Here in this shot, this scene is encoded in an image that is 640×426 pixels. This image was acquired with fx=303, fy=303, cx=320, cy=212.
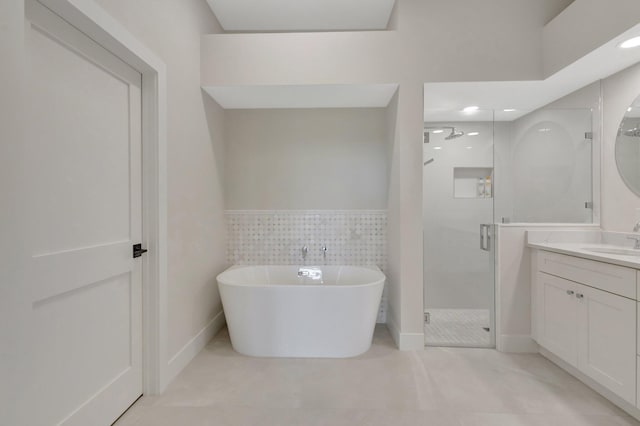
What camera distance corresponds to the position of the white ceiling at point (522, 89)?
6.88 ft

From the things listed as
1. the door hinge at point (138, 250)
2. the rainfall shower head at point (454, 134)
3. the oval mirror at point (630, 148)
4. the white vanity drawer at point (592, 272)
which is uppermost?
the rainfall shower head at point (454, 134)

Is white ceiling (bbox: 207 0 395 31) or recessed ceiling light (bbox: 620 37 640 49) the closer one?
recessed ceiling light (bbox: 620 37 640 49)

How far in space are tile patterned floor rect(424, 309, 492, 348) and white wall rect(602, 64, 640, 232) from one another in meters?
1.26

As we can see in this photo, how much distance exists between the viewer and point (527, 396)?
6.39ft

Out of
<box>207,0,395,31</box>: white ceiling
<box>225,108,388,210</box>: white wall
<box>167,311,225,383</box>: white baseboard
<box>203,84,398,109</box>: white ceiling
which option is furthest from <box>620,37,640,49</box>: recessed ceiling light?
<box>167,311,225,383</box>: white baseboard

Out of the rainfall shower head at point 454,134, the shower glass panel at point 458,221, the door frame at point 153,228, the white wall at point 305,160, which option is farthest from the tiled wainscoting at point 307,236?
the door frame at point 153,228

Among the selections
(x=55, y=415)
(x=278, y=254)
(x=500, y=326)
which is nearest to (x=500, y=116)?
(x=500, y=326)

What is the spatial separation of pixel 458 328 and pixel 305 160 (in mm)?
2263

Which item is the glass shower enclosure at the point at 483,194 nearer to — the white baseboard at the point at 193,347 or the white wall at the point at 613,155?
the white wall at the point at 613,155

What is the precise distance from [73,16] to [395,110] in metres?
2.24

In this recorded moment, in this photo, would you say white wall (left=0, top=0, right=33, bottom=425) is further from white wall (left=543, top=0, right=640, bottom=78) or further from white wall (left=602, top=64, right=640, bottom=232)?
white wall (left=602, top=64, right=640, bottom=232)

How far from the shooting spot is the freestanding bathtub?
2395 millimetres

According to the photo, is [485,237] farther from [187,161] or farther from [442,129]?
[187,161]

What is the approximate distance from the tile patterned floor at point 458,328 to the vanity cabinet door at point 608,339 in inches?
29.8
